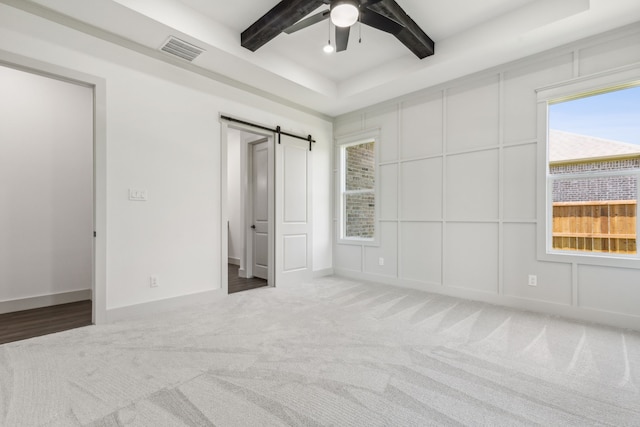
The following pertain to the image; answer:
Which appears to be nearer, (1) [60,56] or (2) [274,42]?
(1) [60,56]

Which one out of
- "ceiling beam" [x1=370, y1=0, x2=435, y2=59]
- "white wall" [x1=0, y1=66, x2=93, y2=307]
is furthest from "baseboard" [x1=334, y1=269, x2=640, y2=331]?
"white wall" [x1=0, y1=66, x2=93, y2=307]

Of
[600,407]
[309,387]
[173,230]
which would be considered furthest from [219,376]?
[600,407]

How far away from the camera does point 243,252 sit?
5324 mm

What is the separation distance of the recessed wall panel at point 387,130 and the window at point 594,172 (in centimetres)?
188

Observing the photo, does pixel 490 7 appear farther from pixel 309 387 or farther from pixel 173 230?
pixel 173 230

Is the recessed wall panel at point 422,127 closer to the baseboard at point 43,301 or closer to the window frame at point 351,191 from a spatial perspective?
the window frame at point 351,191

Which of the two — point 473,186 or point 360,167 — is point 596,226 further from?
point 360,167

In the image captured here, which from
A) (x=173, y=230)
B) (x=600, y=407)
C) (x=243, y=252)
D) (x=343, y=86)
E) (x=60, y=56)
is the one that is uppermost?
(x=343, y=86)

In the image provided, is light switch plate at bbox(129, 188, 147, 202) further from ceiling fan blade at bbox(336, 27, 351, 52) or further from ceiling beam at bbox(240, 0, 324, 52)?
ceiling fan blade at bbox(336, 27, 351, 52)

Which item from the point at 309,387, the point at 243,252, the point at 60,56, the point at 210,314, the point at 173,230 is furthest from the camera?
the point at 243,252

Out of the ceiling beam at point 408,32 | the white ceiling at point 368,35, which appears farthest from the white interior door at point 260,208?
the ceiling beam at point 408,32

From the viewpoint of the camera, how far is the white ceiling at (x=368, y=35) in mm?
2713

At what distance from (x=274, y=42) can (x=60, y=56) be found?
2.08 metres

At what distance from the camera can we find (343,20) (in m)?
2.38
